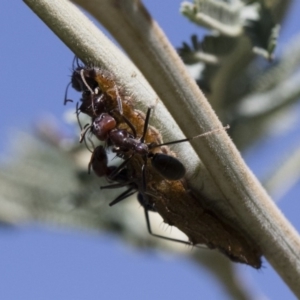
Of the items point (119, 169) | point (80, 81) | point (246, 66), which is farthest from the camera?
point (246, 66)

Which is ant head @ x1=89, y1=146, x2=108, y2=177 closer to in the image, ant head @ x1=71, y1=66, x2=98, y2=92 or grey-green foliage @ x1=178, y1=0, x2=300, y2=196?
ant head @ x1=71, y1=66, x2=98, y2=92

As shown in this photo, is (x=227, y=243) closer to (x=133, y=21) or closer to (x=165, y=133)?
(x=165, y=133)

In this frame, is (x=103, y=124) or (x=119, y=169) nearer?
(x=103, y=124)

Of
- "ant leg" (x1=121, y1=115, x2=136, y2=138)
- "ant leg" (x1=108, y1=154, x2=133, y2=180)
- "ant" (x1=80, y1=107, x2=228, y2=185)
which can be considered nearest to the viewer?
"ant" (x1=80, y1=107, x2=228, y2=185)

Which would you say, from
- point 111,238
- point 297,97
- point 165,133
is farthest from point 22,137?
point 165,133

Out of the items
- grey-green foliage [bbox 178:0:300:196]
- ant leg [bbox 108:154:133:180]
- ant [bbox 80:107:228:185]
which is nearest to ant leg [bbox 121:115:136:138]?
ant [bbox 80:107:228:185]

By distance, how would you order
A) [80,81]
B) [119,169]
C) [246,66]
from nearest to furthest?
[80,81]
[119,169]
[246,66]

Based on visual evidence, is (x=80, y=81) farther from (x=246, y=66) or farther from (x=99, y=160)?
(x=246, y=66)

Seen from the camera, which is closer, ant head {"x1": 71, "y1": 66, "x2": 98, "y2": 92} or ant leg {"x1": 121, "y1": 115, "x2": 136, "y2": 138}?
ant head {"x1": 71, "y1": 66, "x2": 98, "y2": 92}

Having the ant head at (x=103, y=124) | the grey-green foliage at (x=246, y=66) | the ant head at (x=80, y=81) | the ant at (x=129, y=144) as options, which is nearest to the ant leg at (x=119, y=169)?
the ant at (x=129, y=144)

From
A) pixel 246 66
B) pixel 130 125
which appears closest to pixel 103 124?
pixel 130 125

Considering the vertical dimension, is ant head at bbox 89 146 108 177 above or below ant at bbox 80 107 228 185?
below
